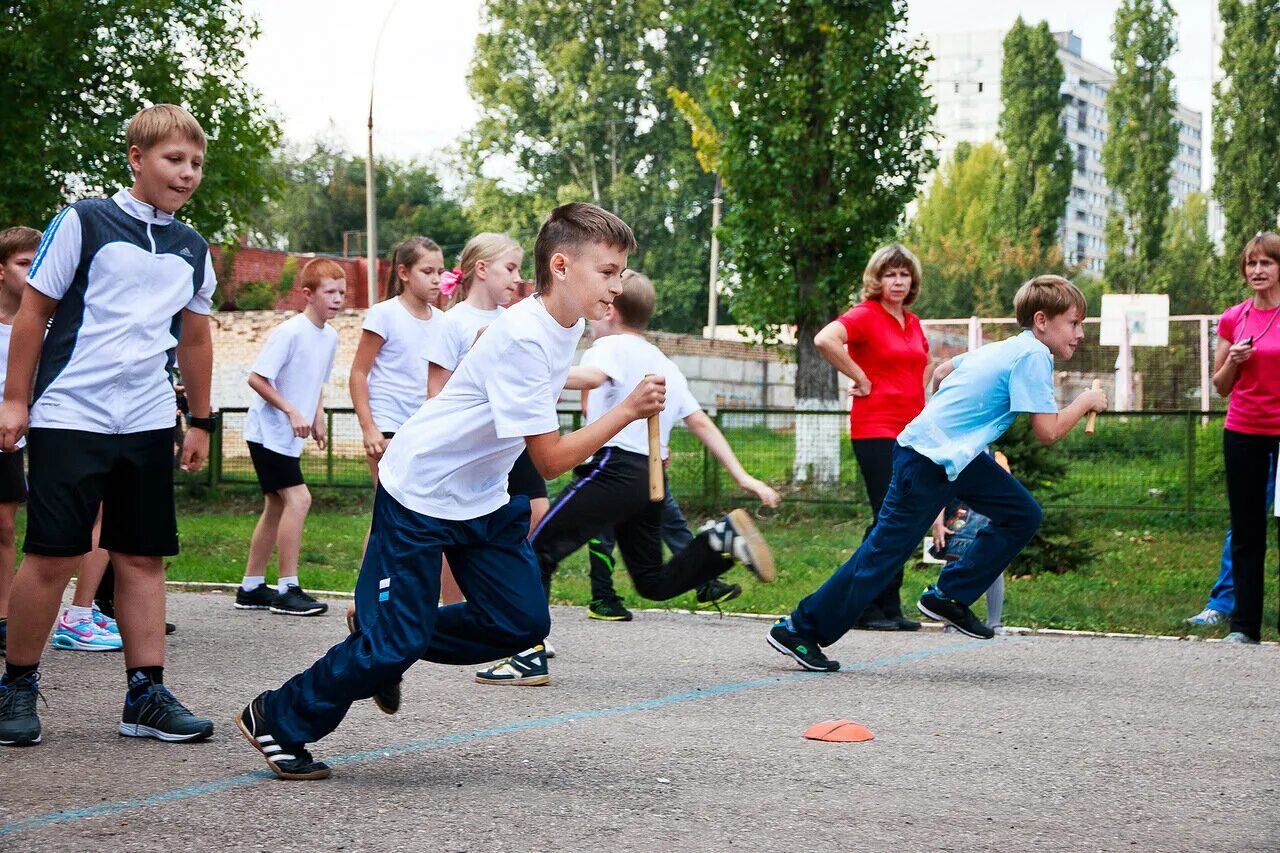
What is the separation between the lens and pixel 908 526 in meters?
6.66

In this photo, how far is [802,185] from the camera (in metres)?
20.6

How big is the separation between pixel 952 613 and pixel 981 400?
102cm

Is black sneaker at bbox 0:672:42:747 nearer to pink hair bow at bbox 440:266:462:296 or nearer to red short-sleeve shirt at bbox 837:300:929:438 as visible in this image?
pink hair bow at bbox 440:266:462:296

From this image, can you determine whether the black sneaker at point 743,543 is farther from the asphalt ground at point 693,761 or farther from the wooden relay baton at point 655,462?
the wooden relay baton at point 655,462

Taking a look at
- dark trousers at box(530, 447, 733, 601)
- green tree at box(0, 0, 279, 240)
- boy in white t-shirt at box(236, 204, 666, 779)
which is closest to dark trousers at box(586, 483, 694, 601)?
dark trousers at box(530, 447, 733, 601)

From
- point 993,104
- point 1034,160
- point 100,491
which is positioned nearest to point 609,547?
point 100,491

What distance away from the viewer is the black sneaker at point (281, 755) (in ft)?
13.9

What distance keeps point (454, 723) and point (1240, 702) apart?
3108 millimetres

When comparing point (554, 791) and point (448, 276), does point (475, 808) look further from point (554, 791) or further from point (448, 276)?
point (448, 276)

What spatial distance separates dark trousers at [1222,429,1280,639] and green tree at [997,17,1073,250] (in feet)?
187

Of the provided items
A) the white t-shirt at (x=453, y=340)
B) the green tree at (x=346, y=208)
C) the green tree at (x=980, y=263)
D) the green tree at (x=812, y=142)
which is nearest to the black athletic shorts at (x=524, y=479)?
the white t-shirt at (x=453, y=340)

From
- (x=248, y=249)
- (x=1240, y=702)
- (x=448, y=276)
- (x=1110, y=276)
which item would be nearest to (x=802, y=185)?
(x=448, y=276)

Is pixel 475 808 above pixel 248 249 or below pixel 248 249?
below

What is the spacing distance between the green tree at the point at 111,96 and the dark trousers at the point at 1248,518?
55.2 feet
